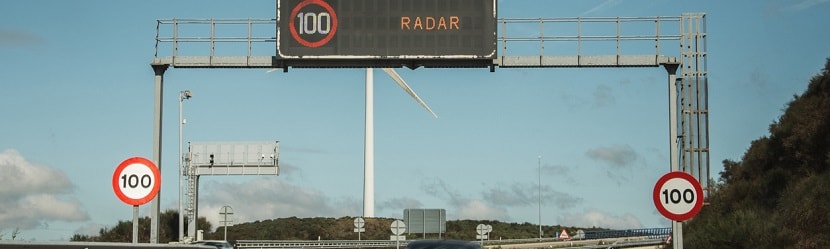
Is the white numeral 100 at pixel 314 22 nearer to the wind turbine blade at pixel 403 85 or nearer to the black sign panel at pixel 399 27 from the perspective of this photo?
the black sign panel at pixel 399 27

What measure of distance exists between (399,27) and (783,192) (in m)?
17.2

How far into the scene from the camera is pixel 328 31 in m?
23.7

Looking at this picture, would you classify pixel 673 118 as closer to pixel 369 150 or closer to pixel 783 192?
pixel 783 192

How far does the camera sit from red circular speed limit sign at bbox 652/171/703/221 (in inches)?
651

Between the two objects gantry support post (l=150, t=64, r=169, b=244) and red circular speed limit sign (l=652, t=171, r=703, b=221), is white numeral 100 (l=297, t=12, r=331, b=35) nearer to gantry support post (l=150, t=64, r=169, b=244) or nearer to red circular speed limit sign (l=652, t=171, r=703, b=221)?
gantry support post (l=150, t=64, r=169, b=244)

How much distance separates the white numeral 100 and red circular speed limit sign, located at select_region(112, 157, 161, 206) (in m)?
8.96

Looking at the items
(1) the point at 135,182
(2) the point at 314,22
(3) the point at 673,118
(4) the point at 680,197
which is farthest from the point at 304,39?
(4) the point at 680,197

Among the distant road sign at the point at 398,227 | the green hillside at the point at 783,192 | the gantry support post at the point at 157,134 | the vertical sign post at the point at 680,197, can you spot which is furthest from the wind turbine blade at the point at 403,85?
the vertical sign post at the point at 680,197

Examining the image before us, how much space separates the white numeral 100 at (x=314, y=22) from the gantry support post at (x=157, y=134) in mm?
3598

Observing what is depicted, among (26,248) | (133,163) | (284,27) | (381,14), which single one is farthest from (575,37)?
(26,248)

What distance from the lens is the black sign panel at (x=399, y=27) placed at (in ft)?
76.8

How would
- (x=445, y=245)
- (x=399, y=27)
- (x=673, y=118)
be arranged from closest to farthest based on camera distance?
1. (x=445, y=245)
2. (x=673, y=118)
3. (x=399, y=27)

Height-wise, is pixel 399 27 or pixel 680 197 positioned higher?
pixel 399 27

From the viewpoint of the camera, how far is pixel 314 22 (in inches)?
937
